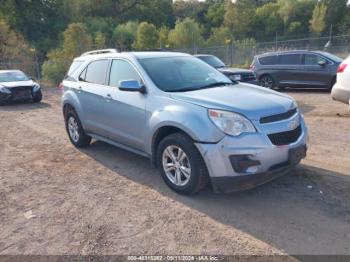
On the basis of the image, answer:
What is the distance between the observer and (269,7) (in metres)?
63.2

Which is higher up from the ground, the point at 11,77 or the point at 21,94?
the point at 11,77

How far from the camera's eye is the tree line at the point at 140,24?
27189 mm

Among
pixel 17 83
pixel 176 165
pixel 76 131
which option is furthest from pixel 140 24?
pixel 176 165

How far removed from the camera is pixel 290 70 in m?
13.0

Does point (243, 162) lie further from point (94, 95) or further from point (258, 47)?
point (258, 47)

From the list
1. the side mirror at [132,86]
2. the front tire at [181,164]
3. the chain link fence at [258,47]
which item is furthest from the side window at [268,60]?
the chain link fence at [258,47]

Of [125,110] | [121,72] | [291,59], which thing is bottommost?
[291,59]

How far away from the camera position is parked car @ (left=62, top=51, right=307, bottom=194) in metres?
3.79

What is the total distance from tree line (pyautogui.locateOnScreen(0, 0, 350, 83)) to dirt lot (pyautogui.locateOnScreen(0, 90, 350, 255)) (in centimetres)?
2025

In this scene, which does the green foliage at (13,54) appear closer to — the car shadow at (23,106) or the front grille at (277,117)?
the car shadow at (23,106)

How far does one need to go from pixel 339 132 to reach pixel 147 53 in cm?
411

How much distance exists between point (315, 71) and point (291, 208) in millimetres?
9615

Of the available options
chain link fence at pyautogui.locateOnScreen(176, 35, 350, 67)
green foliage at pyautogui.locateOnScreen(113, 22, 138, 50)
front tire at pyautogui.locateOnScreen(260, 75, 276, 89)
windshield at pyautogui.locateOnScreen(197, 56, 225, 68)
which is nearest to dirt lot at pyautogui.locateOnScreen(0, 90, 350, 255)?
windshield at pyautogui.locateOnScreen(197, 56, 225, 68)

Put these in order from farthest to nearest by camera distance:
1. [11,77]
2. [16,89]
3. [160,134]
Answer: [11,77], [16,89], [160,134]
